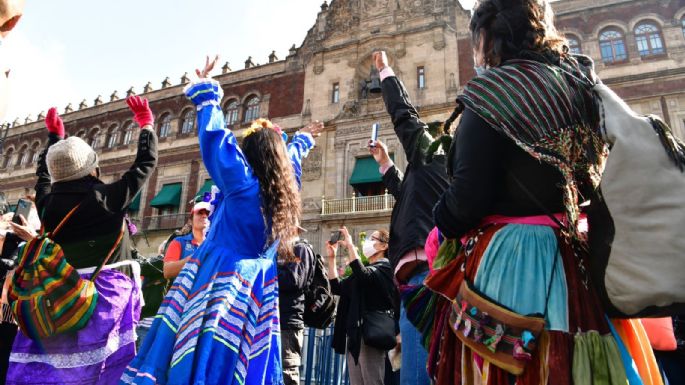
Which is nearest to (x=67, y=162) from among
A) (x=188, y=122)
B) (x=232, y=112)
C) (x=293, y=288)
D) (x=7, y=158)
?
(x=293, y=288)

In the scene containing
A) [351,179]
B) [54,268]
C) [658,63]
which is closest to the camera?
[54,268]

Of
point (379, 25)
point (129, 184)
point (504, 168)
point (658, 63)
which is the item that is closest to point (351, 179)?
point (379, 25)

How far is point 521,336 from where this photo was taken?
1312 mm

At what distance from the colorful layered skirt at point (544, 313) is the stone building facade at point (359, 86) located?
45.3ft

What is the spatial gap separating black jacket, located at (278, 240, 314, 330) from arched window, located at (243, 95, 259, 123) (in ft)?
58.1

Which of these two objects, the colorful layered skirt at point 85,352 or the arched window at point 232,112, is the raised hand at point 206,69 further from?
the arched window at point 232,112

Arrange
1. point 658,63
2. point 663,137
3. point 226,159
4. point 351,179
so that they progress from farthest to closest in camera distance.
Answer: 1. point 351,179
2. point 658,63
3. point 226,159
4. point 663,137

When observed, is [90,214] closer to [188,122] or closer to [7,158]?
[188,122]

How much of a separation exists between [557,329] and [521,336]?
0.12m

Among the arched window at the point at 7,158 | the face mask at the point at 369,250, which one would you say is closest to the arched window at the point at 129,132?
the arched window at the point at 7,158

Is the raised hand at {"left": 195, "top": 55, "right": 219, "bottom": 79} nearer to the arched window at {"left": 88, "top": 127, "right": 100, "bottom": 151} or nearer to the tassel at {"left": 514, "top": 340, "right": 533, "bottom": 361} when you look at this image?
the tassel at {"left": 514, "top": 340, "right": 533, "bottom": 361}

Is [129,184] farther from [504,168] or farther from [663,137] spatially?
[663,137]

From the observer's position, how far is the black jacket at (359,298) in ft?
12.3

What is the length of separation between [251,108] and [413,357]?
19543 millimetres
